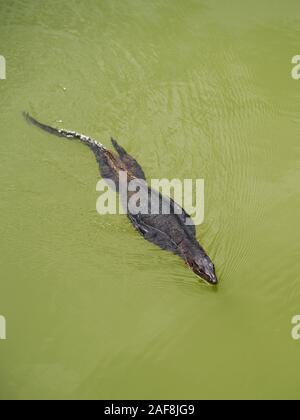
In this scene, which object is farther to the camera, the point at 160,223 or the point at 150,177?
the point at 150,177

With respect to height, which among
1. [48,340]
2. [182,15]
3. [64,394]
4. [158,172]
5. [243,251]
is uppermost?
[182,15]

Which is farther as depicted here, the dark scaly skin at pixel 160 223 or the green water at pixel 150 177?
the dark scaly skin at pixel 160 223

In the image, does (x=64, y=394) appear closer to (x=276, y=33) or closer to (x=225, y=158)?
(x=225, y=158)

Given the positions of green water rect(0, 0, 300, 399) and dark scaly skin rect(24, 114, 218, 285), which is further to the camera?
dark scaly skin rect(24, 114, 218, 285)

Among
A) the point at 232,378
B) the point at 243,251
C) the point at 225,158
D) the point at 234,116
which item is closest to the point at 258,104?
the point at 234,116

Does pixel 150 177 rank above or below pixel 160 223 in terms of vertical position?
above
